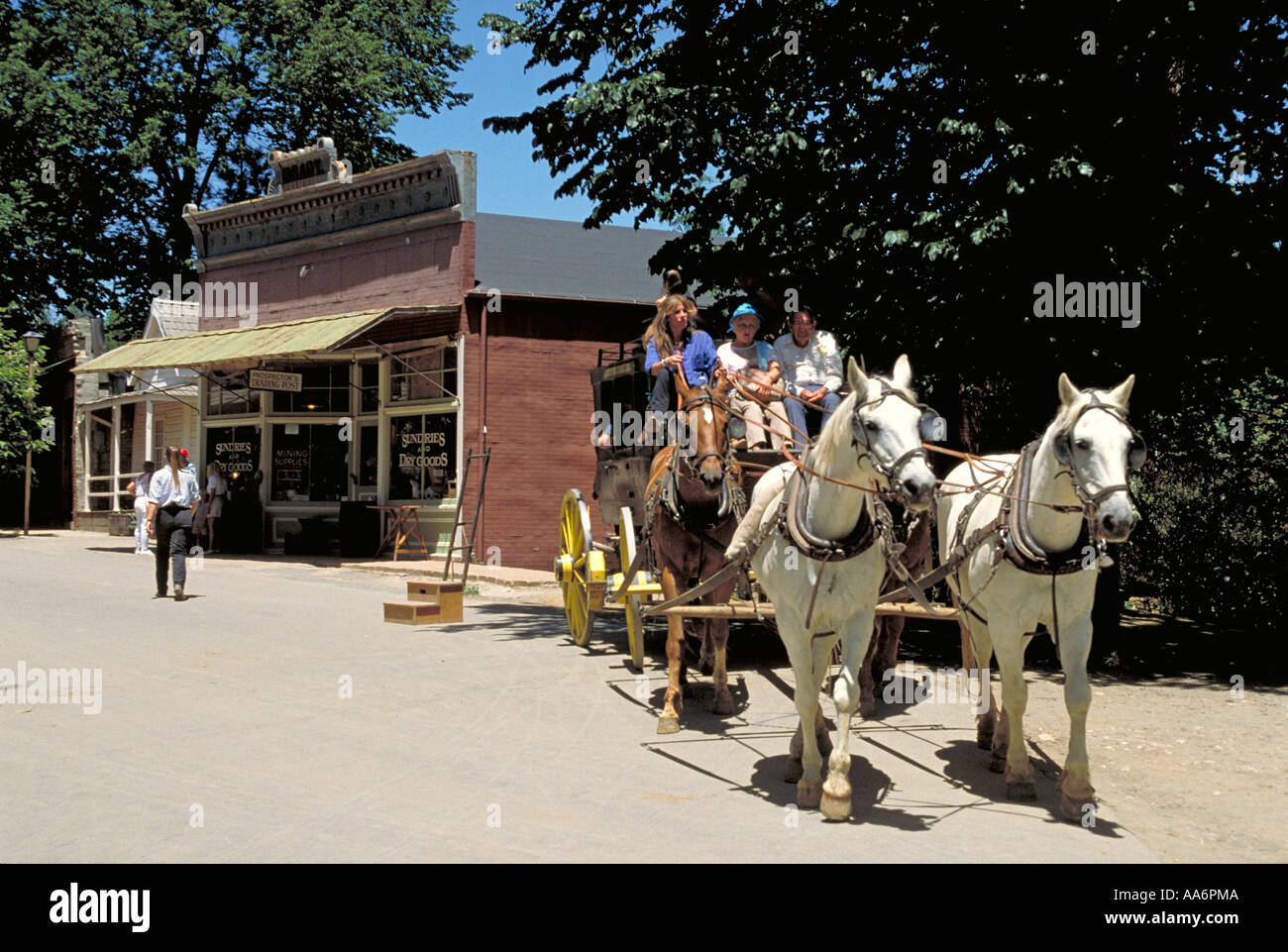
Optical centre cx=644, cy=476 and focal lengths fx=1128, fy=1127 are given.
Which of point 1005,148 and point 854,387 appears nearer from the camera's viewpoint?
point 854,387

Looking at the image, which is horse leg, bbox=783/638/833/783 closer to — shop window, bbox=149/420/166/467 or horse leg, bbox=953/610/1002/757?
horse leg, bbox=953/610/1002/757

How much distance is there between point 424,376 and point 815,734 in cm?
1793

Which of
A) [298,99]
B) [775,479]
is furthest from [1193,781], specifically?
[298,99]

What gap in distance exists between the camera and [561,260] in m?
24.8

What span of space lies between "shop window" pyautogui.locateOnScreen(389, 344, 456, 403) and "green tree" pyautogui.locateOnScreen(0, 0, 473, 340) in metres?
15.0

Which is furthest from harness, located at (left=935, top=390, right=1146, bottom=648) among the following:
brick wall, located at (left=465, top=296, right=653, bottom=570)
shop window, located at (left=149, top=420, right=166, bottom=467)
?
shop window, located at (left=149, top=420, right=166, bottom=467)

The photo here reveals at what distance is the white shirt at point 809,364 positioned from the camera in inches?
344

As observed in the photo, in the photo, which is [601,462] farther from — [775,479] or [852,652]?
[852,652]

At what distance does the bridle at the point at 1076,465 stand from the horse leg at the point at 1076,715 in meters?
0.77

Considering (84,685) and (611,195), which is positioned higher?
(611,195)

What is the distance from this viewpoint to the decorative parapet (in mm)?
22812

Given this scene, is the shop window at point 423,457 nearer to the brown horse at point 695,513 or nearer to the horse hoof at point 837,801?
the brown horse at point 695,513

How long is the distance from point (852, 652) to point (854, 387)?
4.60 feet
